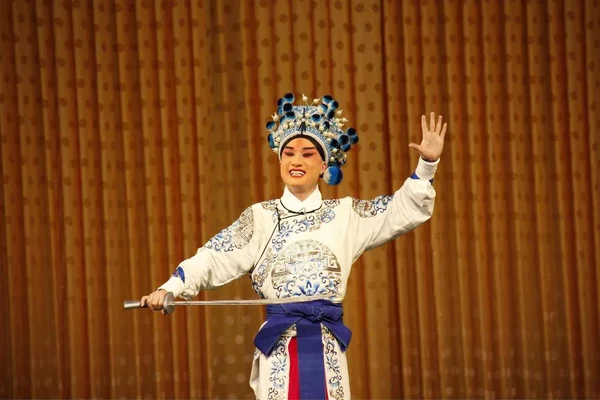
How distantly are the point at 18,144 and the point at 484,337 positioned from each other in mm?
2418

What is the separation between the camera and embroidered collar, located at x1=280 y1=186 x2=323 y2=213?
3252 mm

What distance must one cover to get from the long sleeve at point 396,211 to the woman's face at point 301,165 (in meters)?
0.17

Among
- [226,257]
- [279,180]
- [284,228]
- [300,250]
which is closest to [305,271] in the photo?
[300,250]

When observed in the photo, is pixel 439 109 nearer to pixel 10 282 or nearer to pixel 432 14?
pixel 432 14

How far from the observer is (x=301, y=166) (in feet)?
10.7

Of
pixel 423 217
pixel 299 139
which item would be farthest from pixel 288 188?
pixel 423 217

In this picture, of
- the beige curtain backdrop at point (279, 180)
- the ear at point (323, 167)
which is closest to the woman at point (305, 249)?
the ear at point (323, 167)

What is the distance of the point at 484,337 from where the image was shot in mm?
4879

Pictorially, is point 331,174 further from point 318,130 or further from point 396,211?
point 396,211

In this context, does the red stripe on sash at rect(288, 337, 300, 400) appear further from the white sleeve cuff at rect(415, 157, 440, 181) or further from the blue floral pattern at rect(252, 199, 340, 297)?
the white sleeve cuff at rect(415, 157, 440, 181)

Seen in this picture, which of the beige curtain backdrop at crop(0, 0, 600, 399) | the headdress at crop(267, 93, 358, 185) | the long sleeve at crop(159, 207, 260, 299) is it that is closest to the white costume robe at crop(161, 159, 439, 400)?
the long sleeve at crop(159, 207, 260, 299)

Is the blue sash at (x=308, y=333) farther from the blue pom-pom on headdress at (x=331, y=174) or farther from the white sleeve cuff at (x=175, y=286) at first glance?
the blue pom-pom on headdress at (x=331, y=174)

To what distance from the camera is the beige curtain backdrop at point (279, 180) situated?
4.84 meters

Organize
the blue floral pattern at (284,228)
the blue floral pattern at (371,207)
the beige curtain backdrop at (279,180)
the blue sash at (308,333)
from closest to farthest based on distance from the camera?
the blue sash at (308,333) → the blue floral pattern at (284,228) → the blue floral pattern at (371,207) → the beige curtain backdrop at (279,180)
